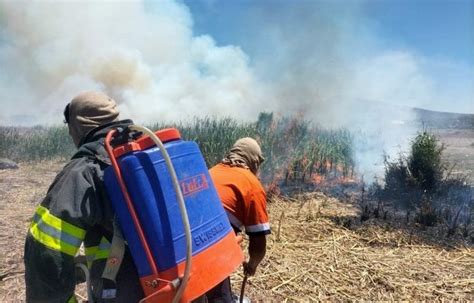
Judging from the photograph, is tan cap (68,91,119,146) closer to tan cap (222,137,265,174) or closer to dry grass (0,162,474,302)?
tan cap (222,137,265,174)

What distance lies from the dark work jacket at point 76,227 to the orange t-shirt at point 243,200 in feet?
3.38

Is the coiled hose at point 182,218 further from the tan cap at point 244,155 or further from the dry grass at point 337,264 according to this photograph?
the dry grass at point 337,264

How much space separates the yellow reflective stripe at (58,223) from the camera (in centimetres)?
140

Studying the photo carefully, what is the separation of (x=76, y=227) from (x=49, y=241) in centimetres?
10

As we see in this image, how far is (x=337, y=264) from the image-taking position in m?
4.55

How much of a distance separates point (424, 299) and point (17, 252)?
445 centimetres

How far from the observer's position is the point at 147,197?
1.40 m

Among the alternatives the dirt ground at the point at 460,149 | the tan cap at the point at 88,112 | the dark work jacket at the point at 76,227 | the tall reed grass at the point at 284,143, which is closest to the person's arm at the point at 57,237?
the dark work jacket at the point at 76,227

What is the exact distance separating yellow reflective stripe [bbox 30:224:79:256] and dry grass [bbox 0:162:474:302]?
107 inches

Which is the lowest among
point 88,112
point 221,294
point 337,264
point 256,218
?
point 337,264

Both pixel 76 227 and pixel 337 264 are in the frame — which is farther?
pixel 337 264

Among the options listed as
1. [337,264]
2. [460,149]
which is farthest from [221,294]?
[460,149]

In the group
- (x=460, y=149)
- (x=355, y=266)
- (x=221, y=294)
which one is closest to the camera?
(x=221, y=294)

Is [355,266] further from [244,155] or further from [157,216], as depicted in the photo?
[157,216]
